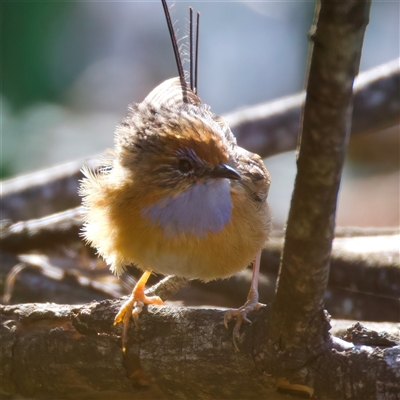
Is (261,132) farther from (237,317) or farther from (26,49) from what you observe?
(26,49)

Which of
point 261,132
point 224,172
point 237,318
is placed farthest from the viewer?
point 261,132

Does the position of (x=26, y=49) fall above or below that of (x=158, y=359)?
above

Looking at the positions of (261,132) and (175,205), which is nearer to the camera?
(175,205)

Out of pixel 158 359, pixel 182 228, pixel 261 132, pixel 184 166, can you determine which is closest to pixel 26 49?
pixel 261 132

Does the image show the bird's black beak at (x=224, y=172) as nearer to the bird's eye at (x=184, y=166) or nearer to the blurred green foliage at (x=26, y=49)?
the bird's eye at (x=184, y=166)

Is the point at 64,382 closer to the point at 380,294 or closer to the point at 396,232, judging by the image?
the point at 380,294

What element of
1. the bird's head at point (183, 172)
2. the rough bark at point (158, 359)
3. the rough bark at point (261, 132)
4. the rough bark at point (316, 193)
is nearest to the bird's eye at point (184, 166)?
the bird's head at point (183, 172)
